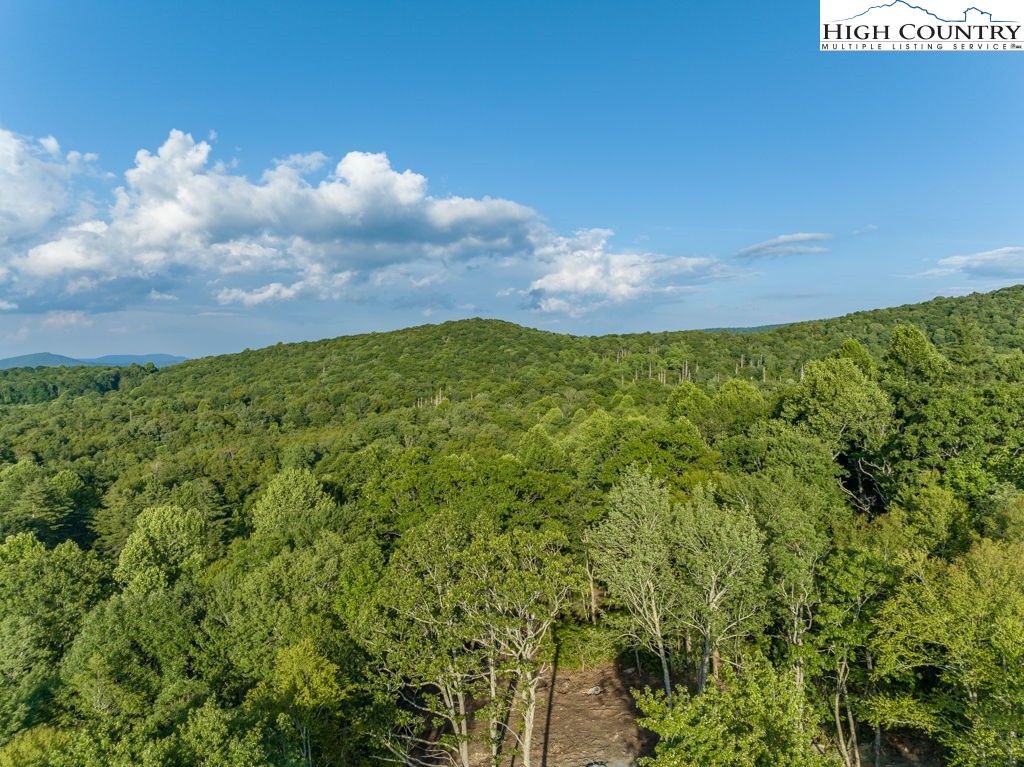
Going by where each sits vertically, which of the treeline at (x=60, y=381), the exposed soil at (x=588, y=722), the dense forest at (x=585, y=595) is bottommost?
the exposed soil at (x=588, y=722)

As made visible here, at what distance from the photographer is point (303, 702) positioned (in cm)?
2314

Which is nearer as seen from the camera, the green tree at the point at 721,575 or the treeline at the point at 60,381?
the green tree at the point at 721,575

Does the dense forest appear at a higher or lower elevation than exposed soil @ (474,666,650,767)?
higher

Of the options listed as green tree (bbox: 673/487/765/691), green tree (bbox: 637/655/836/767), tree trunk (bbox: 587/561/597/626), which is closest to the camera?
green tree (bbox: 637/655/836/767)

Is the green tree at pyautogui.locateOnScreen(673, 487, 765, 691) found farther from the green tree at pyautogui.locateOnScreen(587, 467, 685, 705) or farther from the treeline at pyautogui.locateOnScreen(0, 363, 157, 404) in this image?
the treeline at pyautogui.locateOnScreen(0, 363, 157, 404)

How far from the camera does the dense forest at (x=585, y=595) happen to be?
18188mm

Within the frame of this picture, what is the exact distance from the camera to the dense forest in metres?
18.2

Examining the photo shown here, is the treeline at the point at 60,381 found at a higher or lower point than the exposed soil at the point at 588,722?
higher

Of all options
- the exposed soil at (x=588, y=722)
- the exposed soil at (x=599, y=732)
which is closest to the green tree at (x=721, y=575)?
the exposed soil at (x=588, y=722)

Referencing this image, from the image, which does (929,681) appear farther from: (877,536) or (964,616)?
(964,616)

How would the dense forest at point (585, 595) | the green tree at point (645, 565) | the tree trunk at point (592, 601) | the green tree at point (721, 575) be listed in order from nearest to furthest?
1. the dense forest at point (585, 595)
2. the green tree at point (721, 575)
3. the green tree at point (645, 565)
4. the tree trunk at point (592, 601)

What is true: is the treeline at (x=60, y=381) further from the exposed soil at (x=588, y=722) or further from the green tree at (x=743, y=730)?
the green tree at (x=743, y=730)

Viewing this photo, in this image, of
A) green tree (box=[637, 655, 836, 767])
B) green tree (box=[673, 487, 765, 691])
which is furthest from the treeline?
green tree (box=[637, 655, 836, 767])

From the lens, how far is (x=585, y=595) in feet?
141
